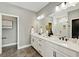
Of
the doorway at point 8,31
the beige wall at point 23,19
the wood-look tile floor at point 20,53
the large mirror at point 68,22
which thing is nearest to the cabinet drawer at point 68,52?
the large mirror at point 68,22

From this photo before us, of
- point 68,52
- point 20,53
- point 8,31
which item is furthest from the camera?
point 8,31

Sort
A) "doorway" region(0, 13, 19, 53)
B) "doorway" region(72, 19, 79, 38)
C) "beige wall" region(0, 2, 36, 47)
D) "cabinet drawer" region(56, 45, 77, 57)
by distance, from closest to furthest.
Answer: "cabinet drawer" region(56, 45, 77, 57) → "doorway" region(72, 19, 79, 38) → "beige wall" region(0, 2, 36, 47) → "doorway" region(0, 13, 19, 53)

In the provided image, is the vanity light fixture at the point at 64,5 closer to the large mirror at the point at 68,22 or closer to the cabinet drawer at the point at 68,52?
the large mirror at the point at 68,22

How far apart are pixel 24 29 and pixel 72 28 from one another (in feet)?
10.6

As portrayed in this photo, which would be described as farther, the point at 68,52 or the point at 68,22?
the point at 68,22

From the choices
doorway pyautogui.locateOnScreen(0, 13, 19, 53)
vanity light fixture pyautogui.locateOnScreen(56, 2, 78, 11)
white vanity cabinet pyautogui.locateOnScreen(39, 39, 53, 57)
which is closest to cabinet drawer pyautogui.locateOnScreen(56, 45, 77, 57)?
white vanity cabinet pyautogui.locateOnScreen(39, 39, 53, 57)

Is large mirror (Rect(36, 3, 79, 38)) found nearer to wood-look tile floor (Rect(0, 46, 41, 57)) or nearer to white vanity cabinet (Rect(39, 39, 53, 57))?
white vanity cabinet (Rect(39, 39, 53, 57))

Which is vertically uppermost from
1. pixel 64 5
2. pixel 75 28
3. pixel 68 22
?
pixel 64 5

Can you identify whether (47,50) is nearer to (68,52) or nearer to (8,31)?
(68,52)

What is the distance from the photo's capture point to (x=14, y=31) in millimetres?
5887

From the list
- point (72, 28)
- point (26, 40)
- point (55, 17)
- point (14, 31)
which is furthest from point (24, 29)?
point (72, 28)

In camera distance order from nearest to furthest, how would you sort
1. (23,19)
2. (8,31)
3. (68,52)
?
1. (68,52)
2. (23,19)
3. (8,31)

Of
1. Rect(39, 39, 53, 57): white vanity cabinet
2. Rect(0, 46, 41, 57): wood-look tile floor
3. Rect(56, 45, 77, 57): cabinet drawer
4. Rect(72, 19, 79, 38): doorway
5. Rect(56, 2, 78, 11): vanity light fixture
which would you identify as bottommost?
Rect(0, 46, 41, 57): wood-look tile floor

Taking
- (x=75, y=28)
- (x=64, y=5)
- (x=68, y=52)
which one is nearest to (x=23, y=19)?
(x=64, y=5)
